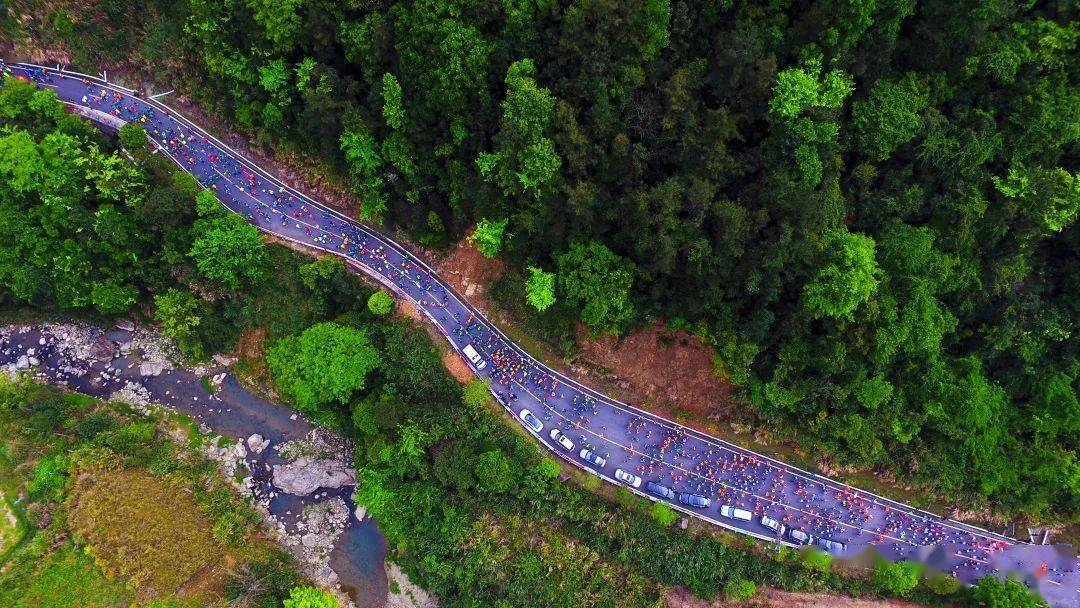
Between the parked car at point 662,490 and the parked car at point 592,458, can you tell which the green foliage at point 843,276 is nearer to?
the parked car at point 662,490

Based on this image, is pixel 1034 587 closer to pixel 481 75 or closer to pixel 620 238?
pixel 620 238

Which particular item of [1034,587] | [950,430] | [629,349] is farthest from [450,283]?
[1034,587]

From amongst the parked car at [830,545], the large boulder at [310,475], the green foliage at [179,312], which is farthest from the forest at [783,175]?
the large boulder at [310,475]

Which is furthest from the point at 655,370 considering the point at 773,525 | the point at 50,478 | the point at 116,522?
the point at 50,478

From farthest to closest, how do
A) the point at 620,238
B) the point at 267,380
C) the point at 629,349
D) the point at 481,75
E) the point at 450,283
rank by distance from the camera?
the point at 267,380
the point at 450,283
the point at 629,349
the point at 620,238
the point at 481,75

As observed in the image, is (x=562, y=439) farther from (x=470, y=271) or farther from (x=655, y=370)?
(x=470, y=271)

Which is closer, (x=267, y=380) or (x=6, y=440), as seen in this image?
(x=6, y=440)

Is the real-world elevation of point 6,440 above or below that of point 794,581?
below
